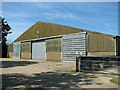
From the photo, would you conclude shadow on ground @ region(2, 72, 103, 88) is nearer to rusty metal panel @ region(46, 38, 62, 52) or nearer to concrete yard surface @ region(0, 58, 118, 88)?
concrete yard surface @ region(0, 58, 118, 88)

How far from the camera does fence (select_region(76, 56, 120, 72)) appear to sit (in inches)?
356

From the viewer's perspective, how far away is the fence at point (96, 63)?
905cm

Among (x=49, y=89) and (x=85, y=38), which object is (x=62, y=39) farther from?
(x=49, y=89)

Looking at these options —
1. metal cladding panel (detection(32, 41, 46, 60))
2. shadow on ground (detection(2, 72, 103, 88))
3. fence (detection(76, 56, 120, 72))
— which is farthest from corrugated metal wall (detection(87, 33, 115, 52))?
shadow on ground (detection(2, 72, 103, 88))

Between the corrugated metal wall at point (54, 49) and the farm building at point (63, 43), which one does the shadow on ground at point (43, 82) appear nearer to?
the farm building at point (63, 43)

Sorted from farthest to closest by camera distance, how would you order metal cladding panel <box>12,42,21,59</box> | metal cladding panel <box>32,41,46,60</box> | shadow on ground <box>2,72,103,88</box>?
metal cladding panel <box>12,42,21,59</box> → metal cladding panel <box>32,41,46,60</box> → shadow on ground <box>2,72,103,88</box>

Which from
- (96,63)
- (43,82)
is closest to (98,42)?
(96,63)

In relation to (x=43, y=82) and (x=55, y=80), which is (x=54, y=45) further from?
(x=43, y=82)

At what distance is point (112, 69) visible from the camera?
9117 mm

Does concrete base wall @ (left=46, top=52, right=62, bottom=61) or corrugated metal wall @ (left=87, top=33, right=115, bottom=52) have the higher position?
corrugated metal wall @ (left=87, top=33, right=115, bottom=52)

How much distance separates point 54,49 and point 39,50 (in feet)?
16.7

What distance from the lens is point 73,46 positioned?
20.5 m

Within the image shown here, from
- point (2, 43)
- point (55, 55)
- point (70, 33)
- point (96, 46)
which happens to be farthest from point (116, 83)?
point (2, 43)

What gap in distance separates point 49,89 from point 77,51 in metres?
14.5
